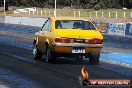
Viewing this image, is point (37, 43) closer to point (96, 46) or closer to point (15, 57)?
point (15, 57)

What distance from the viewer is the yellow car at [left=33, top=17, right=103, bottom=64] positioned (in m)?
15.1

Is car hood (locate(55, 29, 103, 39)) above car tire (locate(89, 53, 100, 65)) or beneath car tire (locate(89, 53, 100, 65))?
above

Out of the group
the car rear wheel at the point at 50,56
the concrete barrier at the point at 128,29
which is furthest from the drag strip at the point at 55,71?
the concrete barrier at the point at 128,29

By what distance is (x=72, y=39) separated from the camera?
49.4ft

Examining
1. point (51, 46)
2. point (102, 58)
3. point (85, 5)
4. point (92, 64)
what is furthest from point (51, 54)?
point (85, 5)

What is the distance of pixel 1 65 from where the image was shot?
15.2 meters

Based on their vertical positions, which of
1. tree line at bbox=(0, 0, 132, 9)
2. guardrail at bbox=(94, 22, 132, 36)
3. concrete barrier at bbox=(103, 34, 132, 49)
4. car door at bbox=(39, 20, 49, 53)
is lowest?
concrete barrier at bbox=(103, 34, 132, 49)

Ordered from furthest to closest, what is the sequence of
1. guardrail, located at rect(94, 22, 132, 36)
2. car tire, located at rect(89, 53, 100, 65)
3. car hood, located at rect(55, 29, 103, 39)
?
guardrail, located at rect(94, 22, 132, 36), car tire, located at rect(89, 53, 100, 65), car hood, located at rect(55, 29, 103, 39)

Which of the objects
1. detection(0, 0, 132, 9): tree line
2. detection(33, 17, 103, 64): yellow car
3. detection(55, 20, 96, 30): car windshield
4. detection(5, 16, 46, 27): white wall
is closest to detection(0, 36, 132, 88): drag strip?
detection(33, 17, 103, 64): yellow car

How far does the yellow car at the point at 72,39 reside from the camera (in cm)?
1506

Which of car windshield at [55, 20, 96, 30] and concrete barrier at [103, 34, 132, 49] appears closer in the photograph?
car windshield at [55, 20, 96, 30]

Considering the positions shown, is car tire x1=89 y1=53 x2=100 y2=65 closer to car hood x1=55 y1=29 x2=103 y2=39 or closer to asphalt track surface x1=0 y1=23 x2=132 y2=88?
asphalt track surface x1=0 y1=23 x2=132 y2=88

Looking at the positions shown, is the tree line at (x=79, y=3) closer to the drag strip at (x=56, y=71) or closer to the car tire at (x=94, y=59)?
the car tire at (x=94, y=59)

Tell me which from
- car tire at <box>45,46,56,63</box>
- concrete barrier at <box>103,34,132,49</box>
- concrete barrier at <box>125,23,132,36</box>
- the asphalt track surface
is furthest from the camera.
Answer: concrete barrier at <box>125,23,132,36</box>
